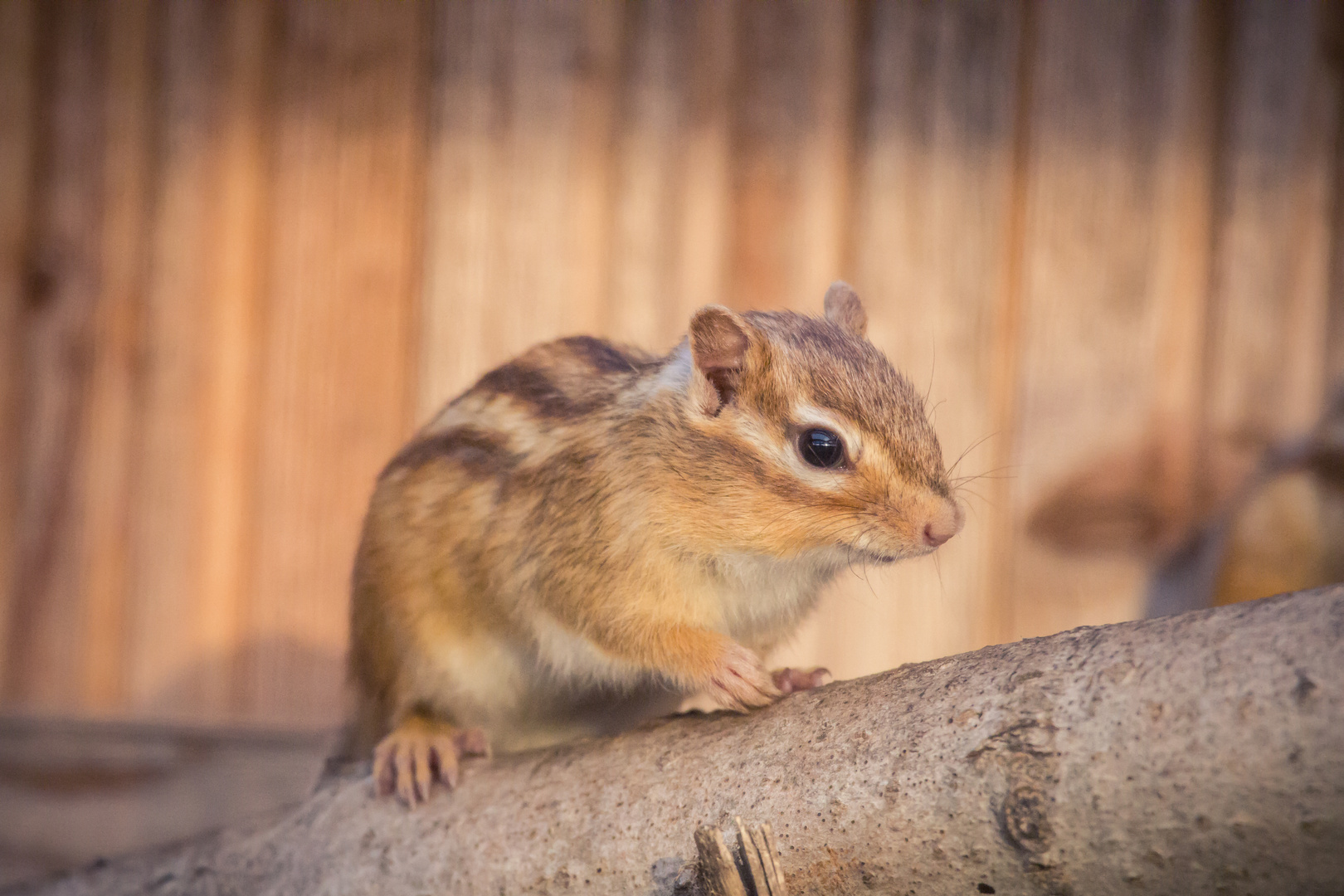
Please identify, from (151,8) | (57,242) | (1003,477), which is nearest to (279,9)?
(151,8)

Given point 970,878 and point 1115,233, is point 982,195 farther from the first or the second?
point 970,878

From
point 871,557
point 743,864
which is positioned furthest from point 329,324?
point 743,864

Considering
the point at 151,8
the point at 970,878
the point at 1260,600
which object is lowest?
the point at 970,878

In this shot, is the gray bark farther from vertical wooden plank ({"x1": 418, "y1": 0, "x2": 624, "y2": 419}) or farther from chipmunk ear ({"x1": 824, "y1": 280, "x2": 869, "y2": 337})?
vertical wooden plank ({"x1": 418, "y1": 0, "x2": 624, "y2": 419})

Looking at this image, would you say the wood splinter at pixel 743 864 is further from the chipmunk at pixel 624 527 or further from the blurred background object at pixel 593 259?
the blurred background object at pixel 593 259

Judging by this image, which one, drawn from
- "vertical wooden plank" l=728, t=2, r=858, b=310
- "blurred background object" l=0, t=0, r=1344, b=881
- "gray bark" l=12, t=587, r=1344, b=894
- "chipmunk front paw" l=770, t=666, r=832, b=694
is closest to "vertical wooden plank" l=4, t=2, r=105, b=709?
"blurred background object" l=0, t=0, r=1344, b=881

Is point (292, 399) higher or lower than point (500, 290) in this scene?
lower
